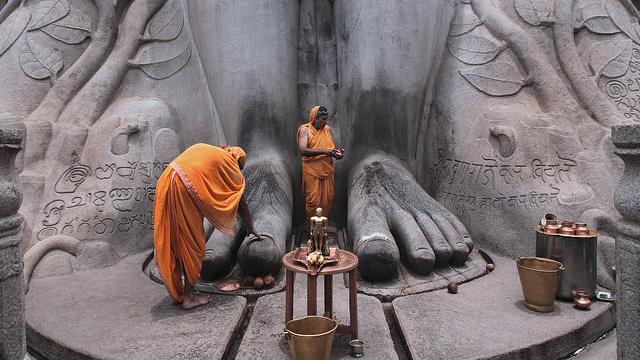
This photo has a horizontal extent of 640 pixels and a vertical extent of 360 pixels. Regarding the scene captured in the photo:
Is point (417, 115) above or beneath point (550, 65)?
beneath

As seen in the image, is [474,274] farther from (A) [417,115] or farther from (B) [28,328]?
(B) [28,328]

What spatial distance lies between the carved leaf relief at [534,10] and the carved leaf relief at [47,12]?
4.10 m

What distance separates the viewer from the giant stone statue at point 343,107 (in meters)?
3.22

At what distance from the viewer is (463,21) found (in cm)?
419

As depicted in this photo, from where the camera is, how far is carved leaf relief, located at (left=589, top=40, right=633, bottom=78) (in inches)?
147

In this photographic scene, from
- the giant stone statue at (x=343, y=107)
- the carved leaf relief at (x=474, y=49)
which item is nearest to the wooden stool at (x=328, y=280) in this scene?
the giant stone statue at (x=343, y=107)

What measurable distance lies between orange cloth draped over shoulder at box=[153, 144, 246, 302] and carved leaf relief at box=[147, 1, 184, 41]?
7.43 ft

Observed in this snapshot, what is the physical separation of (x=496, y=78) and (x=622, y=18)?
1.24 m

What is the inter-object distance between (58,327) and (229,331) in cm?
85

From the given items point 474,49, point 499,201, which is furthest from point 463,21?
point 499,201

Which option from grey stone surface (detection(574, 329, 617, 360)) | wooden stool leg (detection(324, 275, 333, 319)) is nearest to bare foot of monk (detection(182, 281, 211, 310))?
wooden stool leg (detection(324, 275, 333, 319))

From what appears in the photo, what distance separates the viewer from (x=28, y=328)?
2.18 metres

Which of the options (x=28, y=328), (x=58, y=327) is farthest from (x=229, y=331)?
(x=28, y=328)

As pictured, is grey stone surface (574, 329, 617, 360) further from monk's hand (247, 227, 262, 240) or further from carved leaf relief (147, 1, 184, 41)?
carved leaf relief (147, 1, 184, 41)
